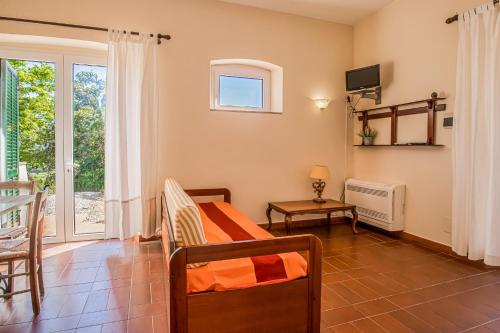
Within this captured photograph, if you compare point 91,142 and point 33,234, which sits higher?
point 91,142

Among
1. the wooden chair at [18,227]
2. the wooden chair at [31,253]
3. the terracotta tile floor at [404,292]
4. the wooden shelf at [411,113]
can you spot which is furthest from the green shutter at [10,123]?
the wooden shelf at [411,113]

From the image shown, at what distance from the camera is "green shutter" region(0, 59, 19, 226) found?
318cm

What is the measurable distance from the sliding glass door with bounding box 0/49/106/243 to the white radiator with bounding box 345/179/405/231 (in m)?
3.28

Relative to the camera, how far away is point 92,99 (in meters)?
3.56

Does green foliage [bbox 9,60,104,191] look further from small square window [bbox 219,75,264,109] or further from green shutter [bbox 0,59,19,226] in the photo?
small square window [bbox 219,75,264,109]

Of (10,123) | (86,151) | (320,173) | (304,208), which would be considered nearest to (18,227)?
(86,151)

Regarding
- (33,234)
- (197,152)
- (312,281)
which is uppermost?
(197,152)

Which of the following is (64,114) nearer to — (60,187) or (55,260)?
(60,187)

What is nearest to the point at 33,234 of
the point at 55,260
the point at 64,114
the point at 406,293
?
the point at 55,260

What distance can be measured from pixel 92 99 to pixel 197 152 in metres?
1.35

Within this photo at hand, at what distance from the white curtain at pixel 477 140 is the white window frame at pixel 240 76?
7.35ft

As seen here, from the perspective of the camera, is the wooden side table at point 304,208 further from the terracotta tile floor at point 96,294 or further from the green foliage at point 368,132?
the terracotta tile floor at point 96,294

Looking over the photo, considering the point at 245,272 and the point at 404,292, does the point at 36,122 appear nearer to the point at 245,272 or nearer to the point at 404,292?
the point at 245,272

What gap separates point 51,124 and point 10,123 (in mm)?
368
